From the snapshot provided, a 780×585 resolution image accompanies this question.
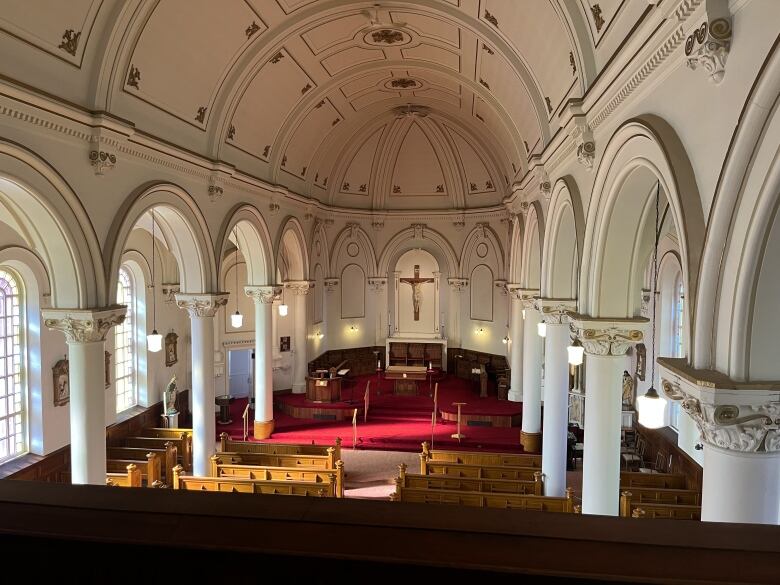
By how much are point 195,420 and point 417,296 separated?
47.7 ft

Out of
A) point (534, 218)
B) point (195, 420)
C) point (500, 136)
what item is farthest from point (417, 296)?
point (195, 420)

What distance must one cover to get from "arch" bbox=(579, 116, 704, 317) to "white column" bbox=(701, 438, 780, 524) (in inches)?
55.0

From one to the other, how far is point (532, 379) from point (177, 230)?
10.4 metres

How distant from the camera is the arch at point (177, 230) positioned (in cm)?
942

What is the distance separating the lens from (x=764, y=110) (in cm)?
366

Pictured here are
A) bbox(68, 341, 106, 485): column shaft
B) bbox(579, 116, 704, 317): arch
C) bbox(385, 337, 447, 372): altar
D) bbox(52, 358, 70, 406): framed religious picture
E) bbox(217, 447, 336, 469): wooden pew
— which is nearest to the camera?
bbox(579, 116, 704, 317): arch

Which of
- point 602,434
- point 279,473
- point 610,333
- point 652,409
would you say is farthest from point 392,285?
point 652,409

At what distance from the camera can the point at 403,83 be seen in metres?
18.2

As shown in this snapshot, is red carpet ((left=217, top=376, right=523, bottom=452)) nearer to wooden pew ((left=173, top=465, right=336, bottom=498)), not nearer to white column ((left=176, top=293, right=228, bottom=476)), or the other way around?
white column ((left=176, top=293, right=228, bottom=476))

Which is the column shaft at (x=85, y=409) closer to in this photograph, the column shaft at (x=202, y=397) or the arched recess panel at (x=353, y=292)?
the column shaft at (x=202, y=397)

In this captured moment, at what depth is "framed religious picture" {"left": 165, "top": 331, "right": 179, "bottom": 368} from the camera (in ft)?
60.4

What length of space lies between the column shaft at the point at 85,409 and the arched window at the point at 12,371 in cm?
488

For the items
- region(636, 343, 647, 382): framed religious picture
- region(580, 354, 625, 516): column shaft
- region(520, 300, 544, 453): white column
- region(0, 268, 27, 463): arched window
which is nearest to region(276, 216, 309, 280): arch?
region(0, 268, 27, 463): arched window

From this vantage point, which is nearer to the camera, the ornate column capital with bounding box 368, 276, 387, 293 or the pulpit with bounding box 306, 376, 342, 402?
the pulpit with bounding box 306, 376, 342, 402
